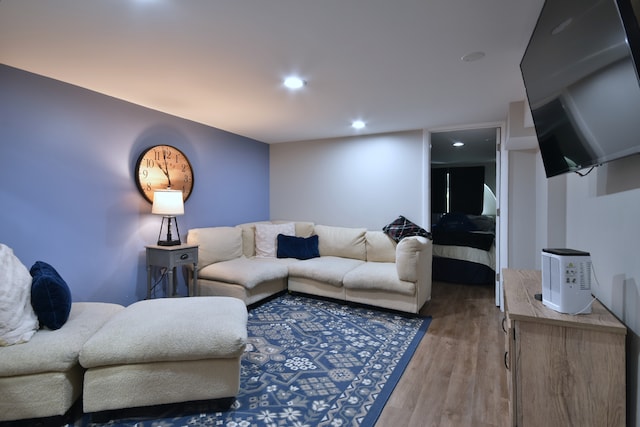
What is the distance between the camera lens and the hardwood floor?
1.76 m

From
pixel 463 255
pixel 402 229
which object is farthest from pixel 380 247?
pixel 463 255

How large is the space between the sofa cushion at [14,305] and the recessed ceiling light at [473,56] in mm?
3061

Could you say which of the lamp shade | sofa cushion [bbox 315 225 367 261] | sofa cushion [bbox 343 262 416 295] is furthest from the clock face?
sofa cushion [bbox 343 262 416 295]

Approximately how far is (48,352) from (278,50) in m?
2.15

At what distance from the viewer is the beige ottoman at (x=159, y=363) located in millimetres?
1680

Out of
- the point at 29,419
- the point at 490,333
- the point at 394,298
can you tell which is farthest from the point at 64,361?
the point at 490,333

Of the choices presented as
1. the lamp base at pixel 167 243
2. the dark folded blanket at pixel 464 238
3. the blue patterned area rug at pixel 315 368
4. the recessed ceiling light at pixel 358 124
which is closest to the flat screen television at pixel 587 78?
the blue patterned area rug at pixel 315 368

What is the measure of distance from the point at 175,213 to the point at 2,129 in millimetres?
1356

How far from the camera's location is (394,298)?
3240mm

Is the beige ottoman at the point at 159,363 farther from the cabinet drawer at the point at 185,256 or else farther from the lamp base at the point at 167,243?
the lamp base at the point at 167,243

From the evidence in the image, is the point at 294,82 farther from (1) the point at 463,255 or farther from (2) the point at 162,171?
(1) the point at 463,255

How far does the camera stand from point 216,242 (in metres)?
3.74

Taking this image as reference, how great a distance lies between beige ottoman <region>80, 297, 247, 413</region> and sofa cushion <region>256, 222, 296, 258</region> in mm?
2379

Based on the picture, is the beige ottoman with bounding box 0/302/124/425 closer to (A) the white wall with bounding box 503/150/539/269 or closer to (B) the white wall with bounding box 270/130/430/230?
(B) the white wall with bounding box 270/130/430/230
